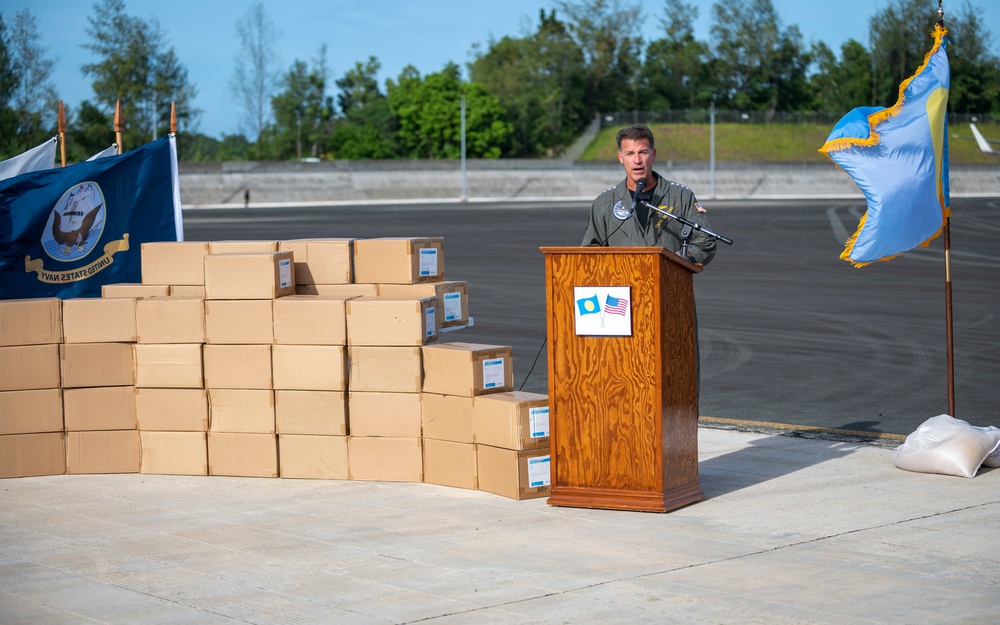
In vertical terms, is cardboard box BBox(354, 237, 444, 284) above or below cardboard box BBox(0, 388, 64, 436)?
above

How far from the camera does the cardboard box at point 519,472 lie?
21.5 ft

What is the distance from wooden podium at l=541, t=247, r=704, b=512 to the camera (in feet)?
19.9

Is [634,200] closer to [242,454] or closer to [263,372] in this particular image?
[263,372]

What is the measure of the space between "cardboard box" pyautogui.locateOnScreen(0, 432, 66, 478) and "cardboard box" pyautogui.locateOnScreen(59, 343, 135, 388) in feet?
1.31

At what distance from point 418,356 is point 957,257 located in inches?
809

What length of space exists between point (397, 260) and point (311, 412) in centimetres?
118

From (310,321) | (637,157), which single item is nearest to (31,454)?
(310,321)

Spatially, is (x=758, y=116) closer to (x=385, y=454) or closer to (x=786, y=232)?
(x=786, y=232)

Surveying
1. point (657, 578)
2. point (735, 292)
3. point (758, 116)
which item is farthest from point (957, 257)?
point (758, 116)

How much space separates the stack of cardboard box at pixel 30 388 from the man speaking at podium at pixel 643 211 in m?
3.75

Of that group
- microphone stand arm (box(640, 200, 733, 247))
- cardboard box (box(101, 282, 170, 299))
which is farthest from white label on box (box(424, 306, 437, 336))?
cardboard box (box(101, 282, 170, 299))

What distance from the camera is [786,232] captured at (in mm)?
34250

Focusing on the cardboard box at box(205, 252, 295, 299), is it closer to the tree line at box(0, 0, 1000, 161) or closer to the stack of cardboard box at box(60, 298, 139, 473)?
the stack of cardboard box at box(60, 298, 139, 473)

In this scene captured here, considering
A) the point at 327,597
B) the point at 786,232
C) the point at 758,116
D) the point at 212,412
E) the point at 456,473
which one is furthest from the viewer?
the point at 758,116
